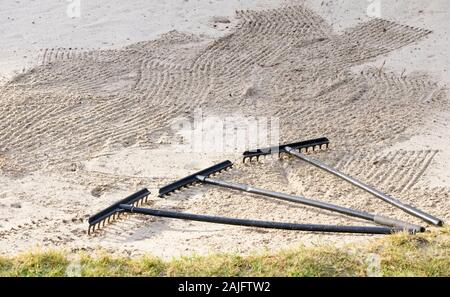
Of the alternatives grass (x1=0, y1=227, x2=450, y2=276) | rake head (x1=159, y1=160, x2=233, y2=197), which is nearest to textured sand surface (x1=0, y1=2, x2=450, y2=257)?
rake head (x1=159, y1=160, x2=233, y2=197)

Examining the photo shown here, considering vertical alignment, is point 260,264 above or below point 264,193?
below

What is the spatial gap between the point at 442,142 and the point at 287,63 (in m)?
2.35

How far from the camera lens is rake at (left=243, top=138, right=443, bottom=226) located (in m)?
6.95

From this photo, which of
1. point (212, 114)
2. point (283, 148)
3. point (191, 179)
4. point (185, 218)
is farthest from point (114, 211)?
point (212, 114)

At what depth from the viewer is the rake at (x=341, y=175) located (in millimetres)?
6952

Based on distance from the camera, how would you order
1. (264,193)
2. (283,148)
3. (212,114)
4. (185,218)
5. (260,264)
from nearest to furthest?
1. (260,264)
2. (185,218)
3. (264,193)
4. (283,148)
5. (212,114)

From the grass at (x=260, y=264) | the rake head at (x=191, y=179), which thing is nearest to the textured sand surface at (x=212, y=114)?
the rake head at (x=191, y=179)

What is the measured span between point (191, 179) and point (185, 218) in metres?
0.85

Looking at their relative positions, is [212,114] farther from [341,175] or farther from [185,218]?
[185,218]

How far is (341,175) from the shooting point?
775 centimetres

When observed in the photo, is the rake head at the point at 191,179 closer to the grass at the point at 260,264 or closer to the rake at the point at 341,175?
the rake at the point at 341,175

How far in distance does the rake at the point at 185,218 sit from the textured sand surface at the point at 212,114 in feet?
0.25

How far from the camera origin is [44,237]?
6.77m
